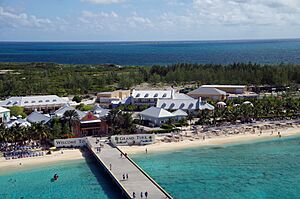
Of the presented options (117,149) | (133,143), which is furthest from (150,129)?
(117,149)

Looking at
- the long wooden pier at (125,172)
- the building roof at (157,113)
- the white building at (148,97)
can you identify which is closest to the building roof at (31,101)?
the white building at (148,97)

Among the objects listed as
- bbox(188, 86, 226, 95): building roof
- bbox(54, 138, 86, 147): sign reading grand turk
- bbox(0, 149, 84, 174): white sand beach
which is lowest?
bbox(0, 149, 84, 174): white sand beach

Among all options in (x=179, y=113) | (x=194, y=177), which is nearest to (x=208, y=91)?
(x=179, y=113)

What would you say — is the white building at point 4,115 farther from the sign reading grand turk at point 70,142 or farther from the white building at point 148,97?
the white building at point 148,97

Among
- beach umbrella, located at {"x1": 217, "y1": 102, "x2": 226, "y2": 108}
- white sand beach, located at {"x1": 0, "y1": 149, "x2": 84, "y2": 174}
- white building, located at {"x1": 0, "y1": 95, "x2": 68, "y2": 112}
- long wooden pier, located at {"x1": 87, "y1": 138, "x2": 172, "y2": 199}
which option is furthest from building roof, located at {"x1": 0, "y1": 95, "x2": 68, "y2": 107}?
beach umbrella, located at {"x1": 217, "y1": 102, "x2": 226, "y2": 108}

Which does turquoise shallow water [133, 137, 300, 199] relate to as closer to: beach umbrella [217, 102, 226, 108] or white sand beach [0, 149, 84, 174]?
white sand beach [0, 149, 84, 174]

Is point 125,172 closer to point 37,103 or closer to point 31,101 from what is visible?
point 37,103

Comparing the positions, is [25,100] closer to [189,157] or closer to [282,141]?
[189,157]
